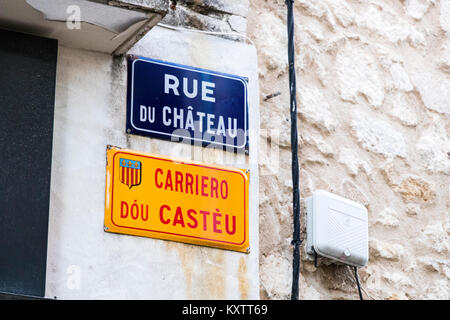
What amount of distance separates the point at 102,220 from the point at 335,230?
1085 mm

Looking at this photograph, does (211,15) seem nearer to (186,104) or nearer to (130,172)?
(186,104)

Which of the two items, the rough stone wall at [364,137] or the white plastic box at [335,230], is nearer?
the white plastic box at [335,230]

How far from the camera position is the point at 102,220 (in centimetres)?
399

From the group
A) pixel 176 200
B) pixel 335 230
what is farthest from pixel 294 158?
pixel 176 200

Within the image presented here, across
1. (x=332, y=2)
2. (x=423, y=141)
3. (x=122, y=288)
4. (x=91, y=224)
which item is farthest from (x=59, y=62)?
(x=423, y=141)

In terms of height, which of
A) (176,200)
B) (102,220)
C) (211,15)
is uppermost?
(211,15)

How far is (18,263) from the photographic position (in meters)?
3.71

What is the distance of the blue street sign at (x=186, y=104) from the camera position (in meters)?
4.23

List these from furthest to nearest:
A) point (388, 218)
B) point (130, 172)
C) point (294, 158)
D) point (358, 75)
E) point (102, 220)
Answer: point (358, 75) → point (388, 218) → point (294, 158) → point (130, 172) → point (102, 220)

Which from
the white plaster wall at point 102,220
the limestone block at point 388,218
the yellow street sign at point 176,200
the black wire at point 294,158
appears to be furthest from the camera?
the limestone block at point 388,218

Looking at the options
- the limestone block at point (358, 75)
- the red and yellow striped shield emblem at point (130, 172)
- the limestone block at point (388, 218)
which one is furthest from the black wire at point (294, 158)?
the red and yellow striped shield emblem at point (130, 172)

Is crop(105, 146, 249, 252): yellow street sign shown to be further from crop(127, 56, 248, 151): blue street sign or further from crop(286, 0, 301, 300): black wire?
crop(286, 0, 301, 300): black wire

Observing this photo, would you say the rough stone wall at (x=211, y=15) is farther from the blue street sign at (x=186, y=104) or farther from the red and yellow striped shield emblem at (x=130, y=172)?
the red and yellow striped shield emblem at (x=130, y=172)

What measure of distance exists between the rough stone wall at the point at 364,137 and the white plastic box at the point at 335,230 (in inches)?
4.0
